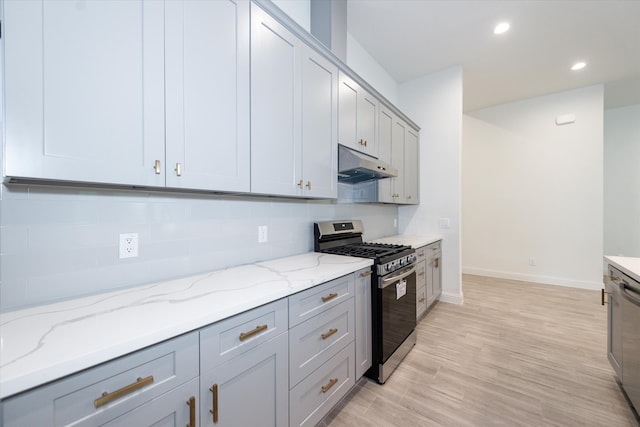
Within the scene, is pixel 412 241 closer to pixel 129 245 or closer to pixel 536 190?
pixel 129 245

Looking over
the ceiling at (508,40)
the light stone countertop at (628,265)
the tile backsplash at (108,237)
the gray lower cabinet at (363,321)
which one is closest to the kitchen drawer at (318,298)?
the gray lower cabinet at (363,321)

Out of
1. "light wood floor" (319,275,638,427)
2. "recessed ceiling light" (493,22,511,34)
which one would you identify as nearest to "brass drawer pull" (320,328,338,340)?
"light wood floor" (319,275,638,427)

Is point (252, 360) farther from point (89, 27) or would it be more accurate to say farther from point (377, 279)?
point (89, 27)

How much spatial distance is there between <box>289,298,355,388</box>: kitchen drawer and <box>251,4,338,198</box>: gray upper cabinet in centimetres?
79

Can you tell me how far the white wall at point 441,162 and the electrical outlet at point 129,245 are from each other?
351cm

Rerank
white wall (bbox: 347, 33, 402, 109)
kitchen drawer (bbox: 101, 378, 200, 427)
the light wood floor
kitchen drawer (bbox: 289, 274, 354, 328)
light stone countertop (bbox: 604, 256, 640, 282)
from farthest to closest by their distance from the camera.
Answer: white wall (bbox: 347, 33, 402, 109), the light wood floor, light stone countertop (bbox: 604, 256, 640, 282), kitchen drawer (bbox: 289, 274, 354, 328), kitchen drawer (bbox: 101, 378, 200, 427)

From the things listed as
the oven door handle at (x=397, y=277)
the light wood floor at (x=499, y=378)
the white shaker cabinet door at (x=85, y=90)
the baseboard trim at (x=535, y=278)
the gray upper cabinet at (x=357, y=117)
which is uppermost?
the gray upper cabinet at (x=357, y=117)

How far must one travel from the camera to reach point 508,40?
2980mm

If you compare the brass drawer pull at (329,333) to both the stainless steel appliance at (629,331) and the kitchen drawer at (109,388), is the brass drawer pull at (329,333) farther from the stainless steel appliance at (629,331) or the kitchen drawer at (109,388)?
the stainless steel appliance at (629,331)

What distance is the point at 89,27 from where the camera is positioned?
91cm

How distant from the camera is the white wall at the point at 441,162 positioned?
11.6ft

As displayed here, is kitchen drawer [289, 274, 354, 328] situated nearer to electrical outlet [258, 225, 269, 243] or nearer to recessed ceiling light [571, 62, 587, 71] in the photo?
electrical outlet [258, 225, 269, 243]

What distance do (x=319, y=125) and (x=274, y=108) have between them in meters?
0.44

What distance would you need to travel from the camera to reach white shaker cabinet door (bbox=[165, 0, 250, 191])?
1133 millimetres
